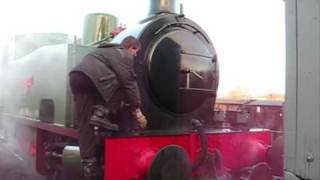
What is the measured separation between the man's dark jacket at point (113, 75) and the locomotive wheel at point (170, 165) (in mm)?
509

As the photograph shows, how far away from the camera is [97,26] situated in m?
Answer: 6.28

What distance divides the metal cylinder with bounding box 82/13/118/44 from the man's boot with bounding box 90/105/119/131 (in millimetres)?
2501

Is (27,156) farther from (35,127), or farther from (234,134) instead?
(234,134)

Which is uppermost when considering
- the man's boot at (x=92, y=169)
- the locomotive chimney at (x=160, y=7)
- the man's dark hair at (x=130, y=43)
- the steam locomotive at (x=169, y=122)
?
the locomotive chimney at (x=160, y=7)

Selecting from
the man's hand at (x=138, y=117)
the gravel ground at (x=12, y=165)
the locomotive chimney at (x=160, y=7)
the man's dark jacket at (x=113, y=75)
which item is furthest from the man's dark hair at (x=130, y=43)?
the gravel ground at (x=12, y=165)

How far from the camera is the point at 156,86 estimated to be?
4.47 meters

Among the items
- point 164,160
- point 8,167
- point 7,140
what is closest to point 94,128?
point 164,160

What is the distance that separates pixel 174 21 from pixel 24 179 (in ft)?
13.3

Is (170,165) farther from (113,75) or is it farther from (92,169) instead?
(113,75)

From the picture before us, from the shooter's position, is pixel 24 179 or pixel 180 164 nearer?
pixel 180 164

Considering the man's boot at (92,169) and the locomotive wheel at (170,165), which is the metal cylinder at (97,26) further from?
the locomotive wheel at (170,165)

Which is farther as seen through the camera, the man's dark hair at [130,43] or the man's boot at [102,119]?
the man's dark hair at [130,43]

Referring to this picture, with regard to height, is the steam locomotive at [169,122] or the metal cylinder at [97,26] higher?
the metal cylinder at [97,26]

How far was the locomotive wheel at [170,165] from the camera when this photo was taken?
3.82 metres
